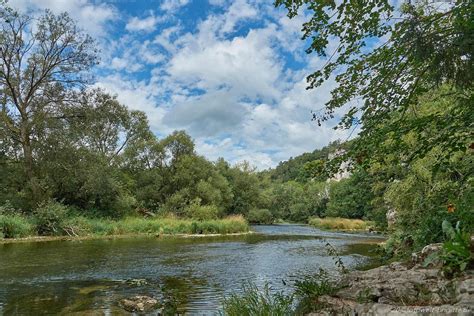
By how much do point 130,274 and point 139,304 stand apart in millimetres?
4689

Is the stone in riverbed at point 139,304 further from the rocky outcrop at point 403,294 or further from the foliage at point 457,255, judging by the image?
the foliage at point 457,255

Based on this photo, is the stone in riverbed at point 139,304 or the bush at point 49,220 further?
the bush at point 49,220

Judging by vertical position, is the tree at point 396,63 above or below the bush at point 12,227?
above

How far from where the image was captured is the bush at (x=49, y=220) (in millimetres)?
25094

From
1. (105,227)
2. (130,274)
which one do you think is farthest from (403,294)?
(105,227)

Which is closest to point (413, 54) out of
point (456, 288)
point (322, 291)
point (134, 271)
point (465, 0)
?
point (465, 0)

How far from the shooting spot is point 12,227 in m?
22.7

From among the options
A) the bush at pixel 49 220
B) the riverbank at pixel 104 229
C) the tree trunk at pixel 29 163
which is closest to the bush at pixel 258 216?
the riverbank at pixel 104 229

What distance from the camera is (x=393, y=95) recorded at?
571cm

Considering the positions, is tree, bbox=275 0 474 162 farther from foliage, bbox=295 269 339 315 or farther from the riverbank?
the riverbank

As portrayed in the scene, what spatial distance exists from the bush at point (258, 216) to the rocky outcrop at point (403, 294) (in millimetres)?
52880

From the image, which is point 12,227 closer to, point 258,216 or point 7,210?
point 7,210

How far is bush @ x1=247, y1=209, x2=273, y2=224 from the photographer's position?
5862 centimetres

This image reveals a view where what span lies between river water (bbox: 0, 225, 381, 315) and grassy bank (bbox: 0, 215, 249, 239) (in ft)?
9.58
